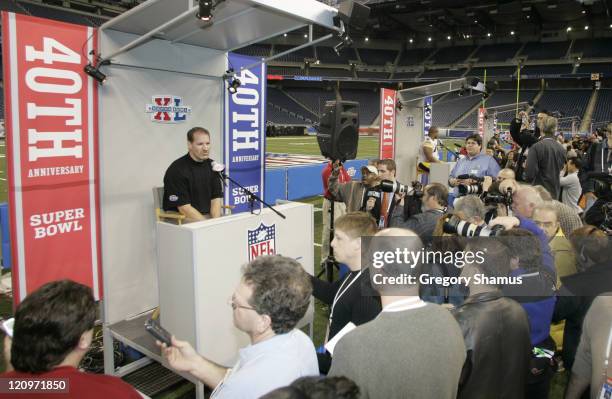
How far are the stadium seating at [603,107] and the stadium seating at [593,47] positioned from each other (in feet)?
9.82

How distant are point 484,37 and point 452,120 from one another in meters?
9.00

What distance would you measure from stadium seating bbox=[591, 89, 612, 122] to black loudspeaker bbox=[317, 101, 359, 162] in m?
35.8

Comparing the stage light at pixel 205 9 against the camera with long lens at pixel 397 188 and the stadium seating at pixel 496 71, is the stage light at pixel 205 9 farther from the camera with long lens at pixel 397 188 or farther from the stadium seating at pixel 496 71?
the stadium seating at pixel 496 71

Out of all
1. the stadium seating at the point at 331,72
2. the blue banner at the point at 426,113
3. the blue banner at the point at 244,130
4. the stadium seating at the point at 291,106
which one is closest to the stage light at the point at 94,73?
the blue banner at the point at 244,130

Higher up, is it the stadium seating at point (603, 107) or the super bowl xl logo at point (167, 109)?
the stadium seating at point (603, 107)

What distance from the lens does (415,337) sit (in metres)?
1.41

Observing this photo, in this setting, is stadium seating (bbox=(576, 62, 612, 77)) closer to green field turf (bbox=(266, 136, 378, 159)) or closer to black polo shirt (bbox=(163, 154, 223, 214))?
green field turf (bbox=(266, 136, 378, 159))

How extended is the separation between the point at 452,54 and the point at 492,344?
47.5m

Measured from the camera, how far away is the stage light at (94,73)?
3.29 metres

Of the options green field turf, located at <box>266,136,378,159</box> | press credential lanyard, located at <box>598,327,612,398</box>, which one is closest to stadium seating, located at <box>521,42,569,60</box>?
green field turf, located at <box>266,136,378,159</box>

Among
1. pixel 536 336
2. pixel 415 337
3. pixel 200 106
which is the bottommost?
pixel 536 336

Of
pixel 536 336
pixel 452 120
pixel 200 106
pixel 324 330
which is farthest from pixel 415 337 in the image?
pixel 452 120

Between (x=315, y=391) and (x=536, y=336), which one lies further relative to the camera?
(x=536, y=336)

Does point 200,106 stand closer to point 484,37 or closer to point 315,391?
point 315,391
